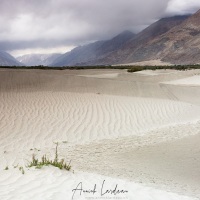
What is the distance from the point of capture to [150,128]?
11.3m

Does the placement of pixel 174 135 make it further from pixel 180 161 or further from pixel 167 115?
pixel 167 115

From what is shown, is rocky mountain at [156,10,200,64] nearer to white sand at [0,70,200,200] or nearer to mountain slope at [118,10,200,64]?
mountain slope at [118,10,200,64]

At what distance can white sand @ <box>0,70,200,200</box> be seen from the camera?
512 centimetres

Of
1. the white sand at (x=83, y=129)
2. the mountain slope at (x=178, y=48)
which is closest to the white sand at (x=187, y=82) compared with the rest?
the white sand at (x=83, y=129)

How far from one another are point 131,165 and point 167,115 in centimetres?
658

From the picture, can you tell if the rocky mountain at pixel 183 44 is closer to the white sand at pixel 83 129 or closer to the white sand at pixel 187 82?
the white sand at pixel 187 82

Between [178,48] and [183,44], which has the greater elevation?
[183,44]

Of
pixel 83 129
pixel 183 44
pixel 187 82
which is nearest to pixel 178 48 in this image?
pixel 183 44

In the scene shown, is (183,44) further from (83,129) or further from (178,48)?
(83,129)

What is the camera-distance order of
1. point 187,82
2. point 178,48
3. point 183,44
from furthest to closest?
point 183,44
point 178,48
point 187,82

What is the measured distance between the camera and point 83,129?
10633mm

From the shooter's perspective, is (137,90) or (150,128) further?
(137,90)

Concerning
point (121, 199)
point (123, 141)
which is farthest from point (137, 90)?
point (121, 199)

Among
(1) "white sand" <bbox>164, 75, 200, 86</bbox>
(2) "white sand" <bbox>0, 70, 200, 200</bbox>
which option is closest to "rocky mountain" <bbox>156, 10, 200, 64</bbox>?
(1) "white sand" <bbox>164, 75, 200, 86</bbox>
